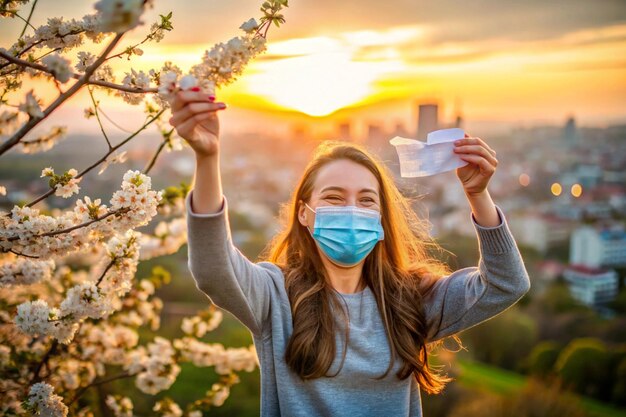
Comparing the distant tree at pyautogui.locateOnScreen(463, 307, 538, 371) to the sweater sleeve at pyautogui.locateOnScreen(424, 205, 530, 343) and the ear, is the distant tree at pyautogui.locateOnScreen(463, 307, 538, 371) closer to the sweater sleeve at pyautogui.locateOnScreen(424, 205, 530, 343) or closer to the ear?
the sweater sleeve at pyautogui.locateOnScreen(424, 205, 530, 343)

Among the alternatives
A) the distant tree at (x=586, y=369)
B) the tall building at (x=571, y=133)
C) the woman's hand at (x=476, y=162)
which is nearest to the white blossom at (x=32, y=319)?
the woman's hand at (x=476, y=162)

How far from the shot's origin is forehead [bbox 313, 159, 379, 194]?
2.19m

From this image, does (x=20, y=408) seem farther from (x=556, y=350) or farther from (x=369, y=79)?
(x=556, y=350)

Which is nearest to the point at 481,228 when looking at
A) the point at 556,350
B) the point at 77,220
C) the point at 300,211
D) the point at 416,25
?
the point at 300,211

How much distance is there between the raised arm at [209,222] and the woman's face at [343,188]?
0.48m

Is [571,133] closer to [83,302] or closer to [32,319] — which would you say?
[83,302]

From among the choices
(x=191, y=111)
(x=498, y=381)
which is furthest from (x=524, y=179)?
(x=191, y=111)

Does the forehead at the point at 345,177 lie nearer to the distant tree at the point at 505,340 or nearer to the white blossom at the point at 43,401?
the white blossom at the point at 43,401

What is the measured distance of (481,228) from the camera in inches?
76.9

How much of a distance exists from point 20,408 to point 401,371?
4.60ft

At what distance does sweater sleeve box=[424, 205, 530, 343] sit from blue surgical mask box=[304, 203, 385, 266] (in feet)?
1.13

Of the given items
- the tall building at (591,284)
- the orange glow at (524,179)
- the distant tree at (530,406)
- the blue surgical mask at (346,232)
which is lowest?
the distant tree at (530,406)

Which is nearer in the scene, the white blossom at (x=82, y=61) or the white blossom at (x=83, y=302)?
the white blossom at (x=82, y=61)

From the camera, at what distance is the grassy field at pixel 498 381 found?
48.4 ft
